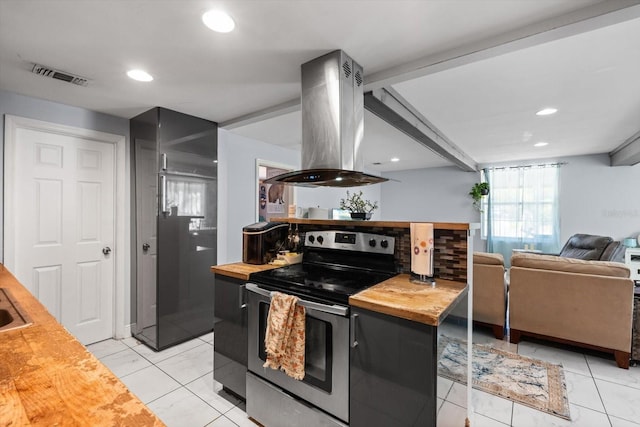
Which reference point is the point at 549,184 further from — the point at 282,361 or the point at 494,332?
the point at 282,361

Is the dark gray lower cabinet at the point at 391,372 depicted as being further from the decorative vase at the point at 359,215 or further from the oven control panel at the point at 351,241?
the decorative vase at the point at 359,215

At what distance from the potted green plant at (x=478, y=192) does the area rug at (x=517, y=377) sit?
13.4ft

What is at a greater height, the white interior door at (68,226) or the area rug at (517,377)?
the white interior door at (68,226)

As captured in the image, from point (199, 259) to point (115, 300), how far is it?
37.5 inches

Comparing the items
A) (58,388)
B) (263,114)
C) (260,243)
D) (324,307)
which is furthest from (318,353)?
(263,114)

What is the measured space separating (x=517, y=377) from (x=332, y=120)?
2.46 m

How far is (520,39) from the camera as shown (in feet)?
5.45

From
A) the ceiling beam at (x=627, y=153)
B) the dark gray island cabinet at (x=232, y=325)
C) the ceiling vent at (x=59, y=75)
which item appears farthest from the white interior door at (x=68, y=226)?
the ceiling beam at (x=627, y=153)

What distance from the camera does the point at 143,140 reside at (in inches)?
119

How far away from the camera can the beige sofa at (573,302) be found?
2.50m

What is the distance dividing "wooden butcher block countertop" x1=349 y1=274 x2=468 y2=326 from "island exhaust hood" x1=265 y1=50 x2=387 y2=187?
2.55 ft

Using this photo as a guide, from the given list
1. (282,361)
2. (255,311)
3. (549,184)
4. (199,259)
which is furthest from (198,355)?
(549,184)

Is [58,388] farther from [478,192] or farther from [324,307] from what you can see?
[478,192]

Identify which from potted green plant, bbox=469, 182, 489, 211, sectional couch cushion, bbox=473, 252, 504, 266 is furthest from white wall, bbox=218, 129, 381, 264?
potted green plant, bbox=469, 182, 489, 211
